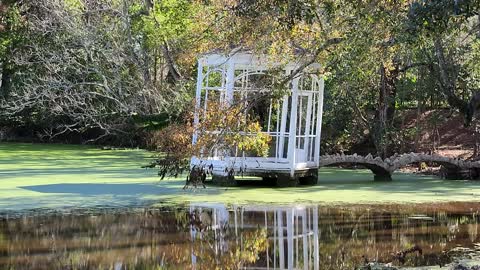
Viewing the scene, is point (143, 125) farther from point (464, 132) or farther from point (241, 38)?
point (241, 38)

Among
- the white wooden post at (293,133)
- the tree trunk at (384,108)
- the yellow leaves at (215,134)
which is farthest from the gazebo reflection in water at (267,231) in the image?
the tree trunk at (384,108)

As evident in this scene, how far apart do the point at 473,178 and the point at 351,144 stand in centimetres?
595

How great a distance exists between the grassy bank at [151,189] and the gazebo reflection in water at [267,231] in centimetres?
101

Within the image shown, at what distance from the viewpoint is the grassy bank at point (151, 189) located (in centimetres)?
1227

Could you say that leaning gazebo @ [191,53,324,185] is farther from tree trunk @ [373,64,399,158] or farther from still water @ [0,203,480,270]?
tree trunk @ [373,64,399,158]

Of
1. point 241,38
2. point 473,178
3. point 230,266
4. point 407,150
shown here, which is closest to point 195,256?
point 230,266

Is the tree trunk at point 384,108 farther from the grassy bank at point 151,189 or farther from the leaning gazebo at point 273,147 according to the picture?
the leaning gazebo at point 273,147

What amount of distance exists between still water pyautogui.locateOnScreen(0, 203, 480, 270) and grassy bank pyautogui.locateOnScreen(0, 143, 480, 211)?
0.83m

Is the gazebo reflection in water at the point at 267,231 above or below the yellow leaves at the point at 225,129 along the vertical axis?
below

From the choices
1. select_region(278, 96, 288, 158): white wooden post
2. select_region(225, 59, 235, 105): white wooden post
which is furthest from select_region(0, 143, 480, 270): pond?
select_region(225, 59, 235, 105): white wooden post

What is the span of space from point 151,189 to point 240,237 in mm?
4926

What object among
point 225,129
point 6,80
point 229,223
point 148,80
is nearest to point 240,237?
point 229,223

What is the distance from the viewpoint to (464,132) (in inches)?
902

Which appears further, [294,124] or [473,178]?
[473,178]
